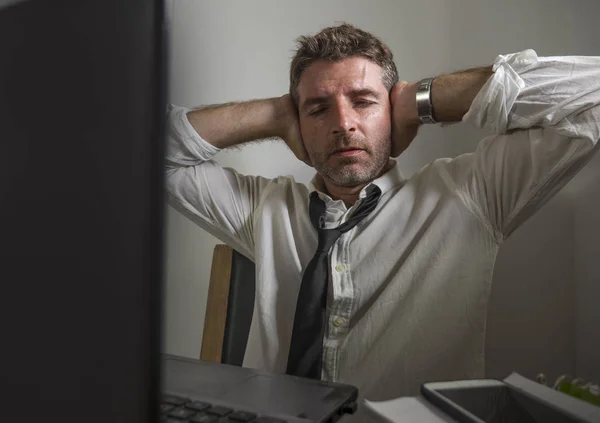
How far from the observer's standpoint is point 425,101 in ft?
2.56

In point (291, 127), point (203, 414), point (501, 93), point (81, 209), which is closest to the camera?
point (81, 209)

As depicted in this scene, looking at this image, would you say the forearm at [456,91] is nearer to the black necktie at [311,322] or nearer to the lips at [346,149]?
the lips at [346,149]

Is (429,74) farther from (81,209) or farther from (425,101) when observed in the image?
(81,209)

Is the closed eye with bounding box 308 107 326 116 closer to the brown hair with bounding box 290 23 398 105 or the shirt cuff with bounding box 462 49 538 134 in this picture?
the brown hair with bounding box 290 23 398 105

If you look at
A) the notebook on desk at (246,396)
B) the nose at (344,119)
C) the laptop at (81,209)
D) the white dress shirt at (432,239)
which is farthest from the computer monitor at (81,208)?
the nose at (344,119)

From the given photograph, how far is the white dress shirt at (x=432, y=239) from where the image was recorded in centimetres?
68

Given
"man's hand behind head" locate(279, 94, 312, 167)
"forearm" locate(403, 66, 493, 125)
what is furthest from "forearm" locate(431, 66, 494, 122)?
"man's hand behind head" locate(279, 94, 312, 167)

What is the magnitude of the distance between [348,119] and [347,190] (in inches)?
5.3

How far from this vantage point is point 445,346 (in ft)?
2.47

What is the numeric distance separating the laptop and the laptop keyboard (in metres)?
0.15

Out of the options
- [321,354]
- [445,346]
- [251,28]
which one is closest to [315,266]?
[321,354]

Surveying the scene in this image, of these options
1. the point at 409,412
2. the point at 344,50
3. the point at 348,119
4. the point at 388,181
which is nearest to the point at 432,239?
the point at 388,181

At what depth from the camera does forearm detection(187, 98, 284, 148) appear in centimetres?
90

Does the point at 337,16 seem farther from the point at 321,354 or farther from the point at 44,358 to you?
the point at 44,358
